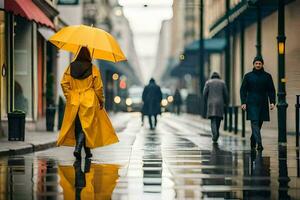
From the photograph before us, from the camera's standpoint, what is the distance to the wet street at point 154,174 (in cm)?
934

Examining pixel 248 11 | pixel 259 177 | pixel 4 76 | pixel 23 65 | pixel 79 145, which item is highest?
pixel 248 11

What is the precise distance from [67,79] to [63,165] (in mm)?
1740

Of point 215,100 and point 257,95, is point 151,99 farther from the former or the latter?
point 257,95

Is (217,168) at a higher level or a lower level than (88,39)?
lower

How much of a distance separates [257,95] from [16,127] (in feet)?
19.9

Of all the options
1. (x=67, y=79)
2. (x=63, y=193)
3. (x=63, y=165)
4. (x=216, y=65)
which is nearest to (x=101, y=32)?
(x=67, y=79)

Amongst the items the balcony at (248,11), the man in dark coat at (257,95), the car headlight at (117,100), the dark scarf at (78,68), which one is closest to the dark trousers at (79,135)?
the dark scarf at (78,68)

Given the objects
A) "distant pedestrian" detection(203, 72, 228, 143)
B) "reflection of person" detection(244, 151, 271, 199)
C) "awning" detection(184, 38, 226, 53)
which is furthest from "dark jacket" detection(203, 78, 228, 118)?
"awning" detection(184, 38, 226, 53)

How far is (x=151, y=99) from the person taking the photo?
32094 mm

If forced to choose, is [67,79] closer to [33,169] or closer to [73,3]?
[33,169]

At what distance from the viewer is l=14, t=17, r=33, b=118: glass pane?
2648cm

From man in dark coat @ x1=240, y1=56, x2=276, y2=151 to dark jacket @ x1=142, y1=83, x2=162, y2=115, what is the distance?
14727 mm

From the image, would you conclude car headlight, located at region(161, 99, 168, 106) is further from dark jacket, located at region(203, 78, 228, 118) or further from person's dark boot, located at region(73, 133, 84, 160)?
person's dark boot, located at region(73, 133, 84, 160)

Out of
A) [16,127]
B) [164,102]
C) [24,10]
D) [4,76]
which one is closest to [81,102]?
[16,127]
